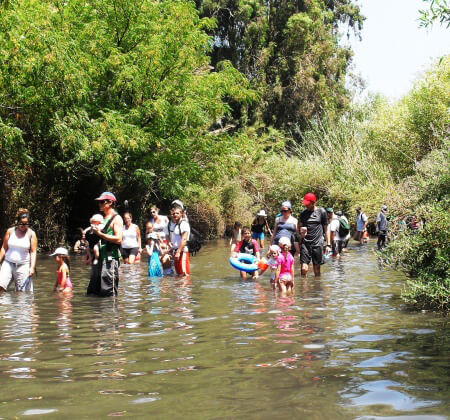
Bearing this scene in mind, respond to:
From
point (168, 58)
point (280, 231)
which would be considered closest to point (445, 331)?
point (280, 231)

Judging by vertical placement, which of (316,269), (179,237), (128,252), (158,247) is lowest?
(316,269)

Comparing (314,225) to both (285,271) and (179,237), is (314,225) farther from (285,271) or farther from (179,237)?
(179,237)

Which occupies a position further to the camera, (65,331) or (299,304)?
(299,304)

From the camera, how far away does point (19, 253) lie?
11969mm

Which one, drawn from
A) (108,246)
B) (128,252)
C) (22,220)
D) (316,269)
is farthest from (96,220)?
(128,252)

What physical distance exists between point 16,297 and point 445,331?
7.15 meters

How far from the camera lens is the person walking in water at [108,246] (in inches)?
411

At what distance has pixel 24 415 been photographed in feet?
16.3

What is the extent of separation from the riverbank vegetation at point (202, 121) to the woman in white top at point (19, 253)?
5924mm

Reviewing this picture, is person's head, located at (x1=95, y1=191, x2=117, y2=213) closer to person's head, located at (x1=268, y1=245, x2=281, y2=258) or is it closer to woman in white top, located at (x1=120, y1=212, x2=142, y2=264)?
person's head, located at (x1=268, y1=245, x2=281, y2=258)

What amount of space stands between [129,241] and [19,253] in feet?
22.2

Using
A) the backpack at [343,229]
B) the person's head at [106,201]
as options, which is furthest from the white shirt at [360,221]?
the person's head at [106,201]

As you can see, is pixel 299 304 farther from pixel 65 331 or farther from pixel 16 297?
pixel 16 297

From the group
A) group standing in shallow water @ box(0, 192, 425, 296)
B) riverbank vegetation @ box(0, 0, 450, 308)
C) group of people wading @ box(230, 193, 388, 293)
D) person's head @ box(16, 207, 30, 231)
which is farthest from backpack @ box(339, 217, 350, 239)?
person's head @ box(16, 207, 30, 231)
